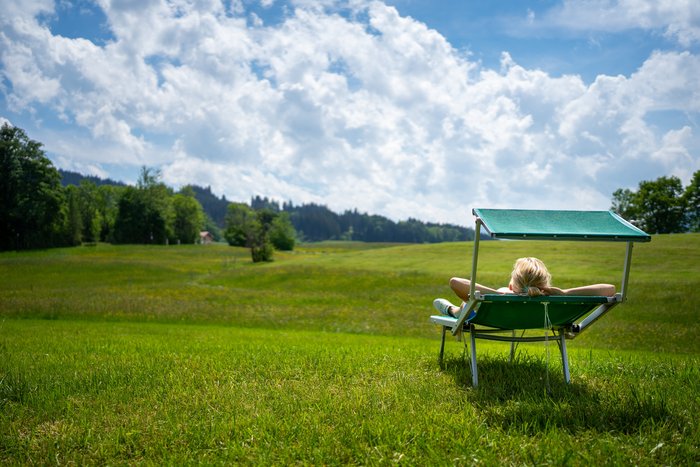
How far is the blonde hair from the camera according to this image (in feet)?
17.5

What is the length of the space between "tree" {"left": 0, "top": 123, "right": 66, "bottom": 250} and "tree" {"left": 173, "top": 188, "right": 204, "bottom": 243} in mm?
49987

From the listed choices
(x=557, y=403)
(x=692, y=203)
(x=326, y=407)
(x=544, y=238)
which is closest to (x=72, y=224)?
(x=326, y=407)

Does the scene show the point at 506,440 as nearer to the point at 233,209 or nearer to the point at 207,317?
the point at 207,317

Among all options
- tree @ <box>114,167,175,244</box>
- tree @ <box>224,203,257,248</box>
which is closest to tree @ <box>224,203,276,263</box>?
tree @ <box>224,203,257,248</box>

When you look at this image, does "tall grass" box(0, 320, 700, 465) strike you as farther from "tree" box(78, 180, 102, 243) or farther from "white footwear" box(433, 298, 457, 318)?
"tree" box(78, 180, 102, 243)

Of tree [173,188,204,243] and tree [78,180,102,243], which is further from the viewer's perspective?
tree [173,188,204,243]

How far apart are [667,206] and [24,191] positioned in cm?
7895

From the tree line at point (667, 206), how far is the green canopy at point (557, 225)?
63167 millimetres

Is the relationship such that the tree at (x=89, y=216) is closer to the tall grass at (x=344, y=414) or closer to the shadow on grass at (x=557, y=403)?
the tall grass at (x=344, y=414)

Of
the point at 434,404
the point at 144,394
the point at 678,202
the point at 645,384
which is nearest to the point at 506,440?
the point at 434,404

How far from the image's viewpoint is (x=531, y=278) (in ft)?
17.7

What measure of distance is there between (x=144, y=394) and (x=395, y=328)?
14528 mm

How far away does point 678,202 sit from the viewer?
61625 mm

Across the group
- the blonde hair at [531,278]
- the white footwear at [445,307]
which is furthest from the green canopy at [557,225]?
the white footwear at [445,307]
